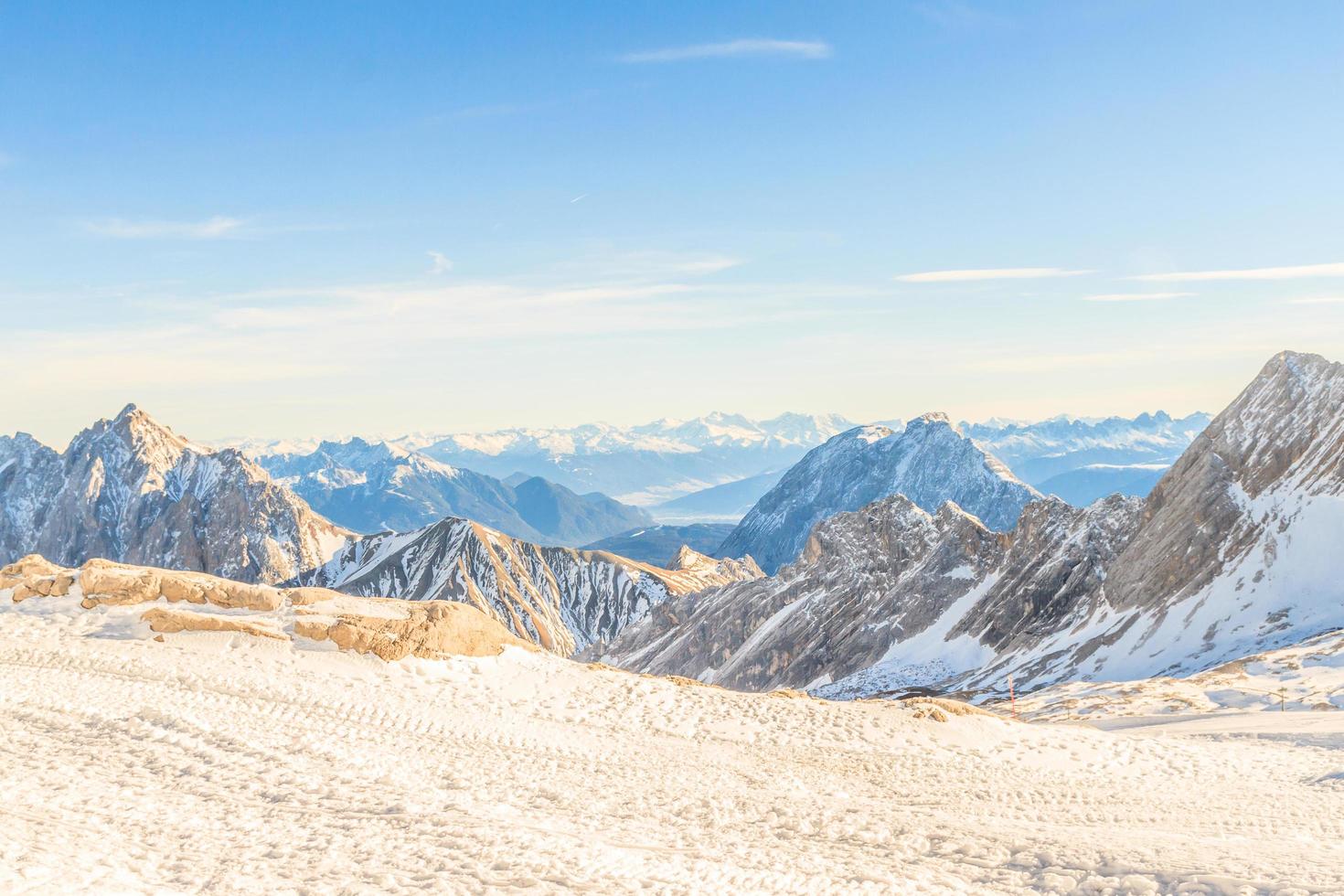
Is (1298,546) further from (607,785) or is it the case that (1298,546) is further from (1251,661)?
(607,785)

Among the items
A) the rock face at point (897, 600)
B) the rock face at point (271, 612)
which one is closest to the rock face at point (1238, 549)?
the rock face at point (897, 600)

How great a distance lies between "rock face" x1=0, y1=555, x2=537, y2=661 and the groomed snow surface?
2.57ft

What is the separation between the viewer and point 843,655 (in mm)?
131375

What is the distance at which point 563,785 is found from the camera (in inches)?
1021

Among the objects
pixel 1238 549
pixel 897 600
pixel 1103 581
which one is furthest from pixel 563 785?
pixel 897 600

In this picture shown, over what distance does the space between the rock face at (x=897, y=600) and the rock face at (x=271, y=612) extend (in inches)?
3142

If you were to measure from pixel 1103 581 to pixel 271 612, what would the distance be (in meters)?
95.7

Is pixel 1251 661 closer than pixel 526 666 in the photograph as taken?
No

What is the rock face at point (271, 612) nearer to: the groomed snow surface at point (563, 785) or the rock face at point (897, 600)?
the groomed snow surface at point (563, 785)

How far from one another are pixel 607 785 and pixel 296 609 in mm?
17548

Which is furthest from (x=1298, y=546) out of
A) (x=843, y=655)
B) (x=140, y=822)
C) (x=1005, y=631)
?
(x=140, y=822)

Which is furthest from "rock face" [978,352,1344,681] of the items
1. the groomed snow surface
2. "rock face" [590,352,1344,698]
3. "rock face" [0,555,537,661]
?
"rock face" [0,555,537,661]

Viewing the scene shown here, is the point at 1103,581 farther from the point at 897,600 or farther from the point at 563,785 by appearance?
the point at 563,785

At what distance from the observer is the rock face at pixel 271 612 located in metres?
35.0
